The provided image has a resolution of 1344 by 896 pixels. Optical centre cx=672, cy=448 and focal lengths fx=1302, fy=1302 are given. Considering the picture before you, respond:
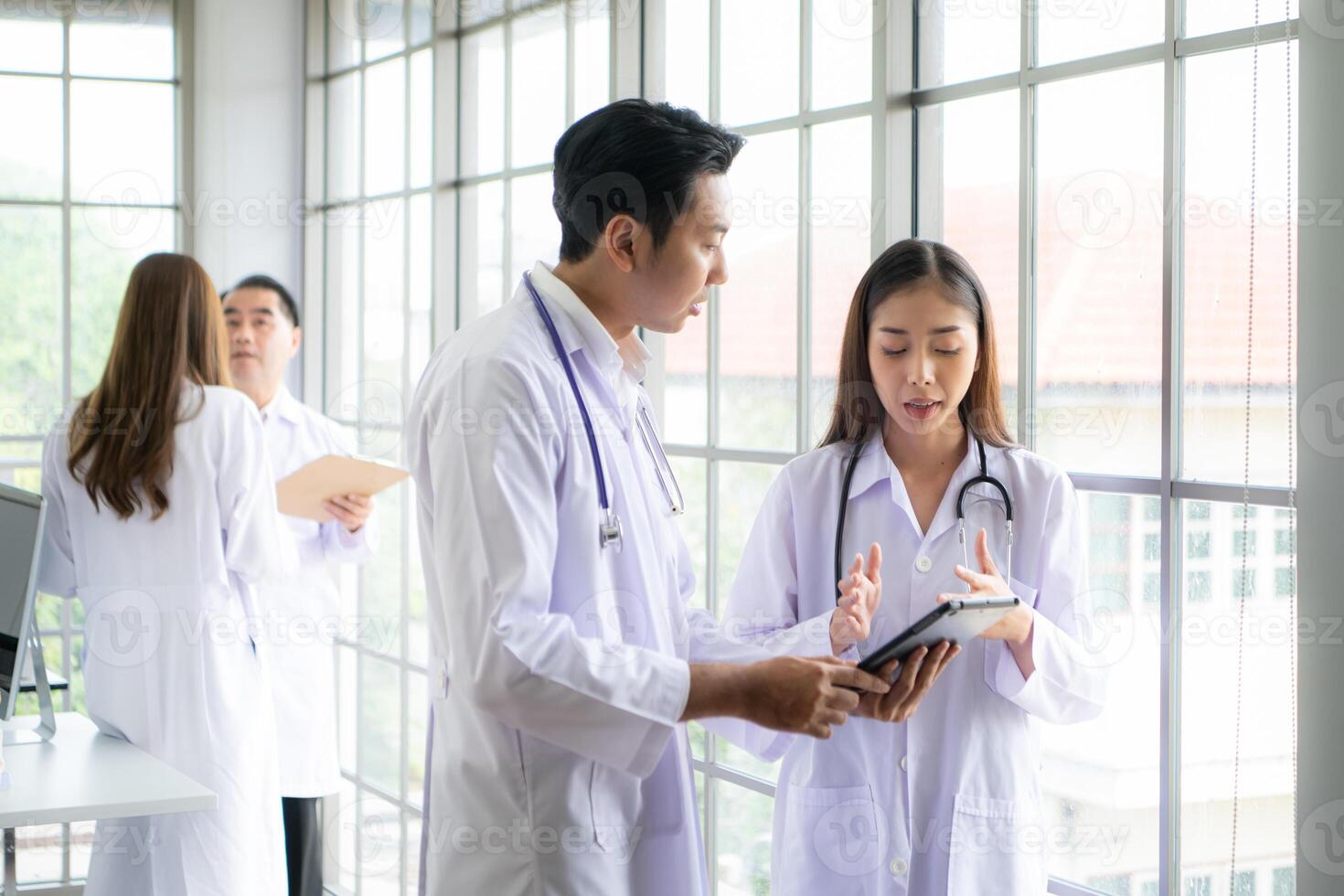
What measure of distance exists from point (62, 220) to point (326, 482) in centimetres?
203

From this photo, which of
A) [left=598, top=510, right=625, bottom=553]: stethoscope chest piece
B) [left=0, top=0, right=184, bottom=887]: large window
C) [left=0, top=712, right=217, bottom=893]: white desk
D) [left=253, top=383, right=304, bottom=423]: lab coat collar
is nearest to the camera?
[left=598, top=510, right=625, bottom=553]: stethoscope chest piece

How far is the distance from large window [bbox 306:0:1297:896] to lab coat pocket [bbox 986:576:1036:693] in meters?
0.21

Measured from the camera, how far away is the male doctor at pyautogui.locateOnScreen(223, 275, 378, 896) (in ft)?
12.6

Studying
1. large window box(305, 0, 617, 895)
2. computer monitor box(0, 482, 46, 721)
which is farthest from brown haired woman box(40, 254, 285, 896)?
large window box(305, 0, 617, 895)

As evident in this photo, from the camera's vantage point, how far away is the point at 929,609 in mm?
2057

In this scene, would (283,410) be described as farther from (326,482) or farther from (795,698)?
(795,698)

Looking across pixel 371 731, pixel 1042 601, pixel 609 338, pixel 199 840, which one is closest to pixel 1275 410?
pixel 1042 601

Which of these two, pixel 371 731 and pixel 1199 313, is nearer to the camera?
pixel 1199 313

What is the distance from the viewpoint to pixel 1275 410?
190 centimetres

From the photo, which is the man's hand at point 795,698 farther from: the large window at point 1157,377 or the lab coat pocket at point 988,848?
the large window at point 1157,377

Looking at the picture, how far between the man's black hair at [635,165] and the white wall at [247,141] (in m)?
3.32

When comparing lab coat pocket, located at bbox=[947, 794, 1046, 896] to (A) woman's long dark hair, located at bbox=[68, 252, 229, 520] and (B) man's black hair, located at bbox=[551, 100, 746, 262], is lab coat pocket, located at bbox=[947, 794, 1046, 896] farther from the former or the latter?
(A) woman's long dark hair, located at bbox=[68, 252, 229, 520]

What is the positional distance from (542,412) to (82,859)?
3.95 meters

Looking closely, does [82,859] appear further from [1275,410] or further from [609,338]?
[1275,410]
